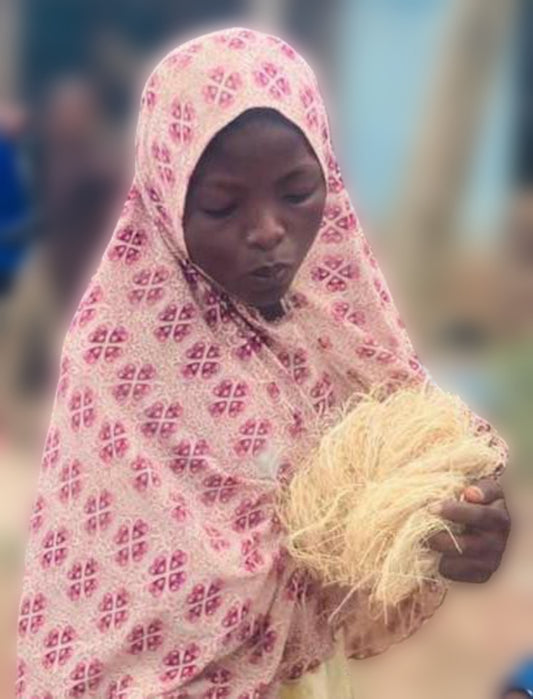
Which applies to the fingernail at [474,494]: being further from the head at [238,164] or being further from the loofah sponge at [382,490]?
the head at [238,164]

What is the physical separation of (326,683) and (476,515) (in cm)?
46

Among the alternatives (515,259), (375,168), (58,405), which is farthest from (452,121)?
(58,405)

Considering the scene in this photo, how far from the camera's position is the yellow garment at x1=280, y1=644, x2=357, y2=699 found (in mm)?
3768

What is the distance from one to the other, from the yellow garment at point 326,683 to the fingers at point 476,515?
0.41 meters

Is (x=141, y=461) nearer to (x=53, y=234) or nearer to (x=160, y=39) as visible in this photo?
(x=53, y=234)

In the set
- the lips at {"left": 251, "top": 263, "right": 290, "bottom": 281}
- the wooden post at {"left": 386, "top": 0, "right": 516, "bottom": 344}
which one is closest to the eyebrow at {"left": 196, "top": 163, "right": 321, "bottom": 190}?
the lips at {"left": 251, "top": 263, "right": 290, "bottom": 281}

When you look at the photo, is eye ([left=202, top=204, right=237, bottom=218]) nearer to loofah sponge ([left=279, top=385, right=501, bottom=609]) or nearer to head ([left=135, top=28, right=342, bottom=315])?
head ([left=135, top=28, right=342, bottom=315])

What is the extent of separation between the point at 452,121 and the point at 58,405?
7.44 meters

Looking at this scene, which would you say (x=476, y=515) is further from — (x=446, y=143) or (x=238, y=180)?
(x=446, y=143)

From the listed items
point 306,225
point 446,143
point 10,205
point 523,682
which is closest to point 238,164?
point 306,225

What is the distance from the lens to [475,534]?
3520 mm

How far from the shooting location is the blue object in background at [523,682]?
4.43 meters

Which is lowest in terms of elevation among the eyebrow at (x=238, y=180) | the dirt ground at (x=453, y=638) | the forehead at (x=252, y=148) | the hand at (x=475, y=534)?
the dirt ground at (x=453, y=638)

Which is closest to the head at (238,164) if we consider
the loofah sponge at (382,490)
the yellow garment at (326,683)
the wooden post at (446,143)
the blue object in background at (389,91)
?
the loofah sponge at (382,490)
